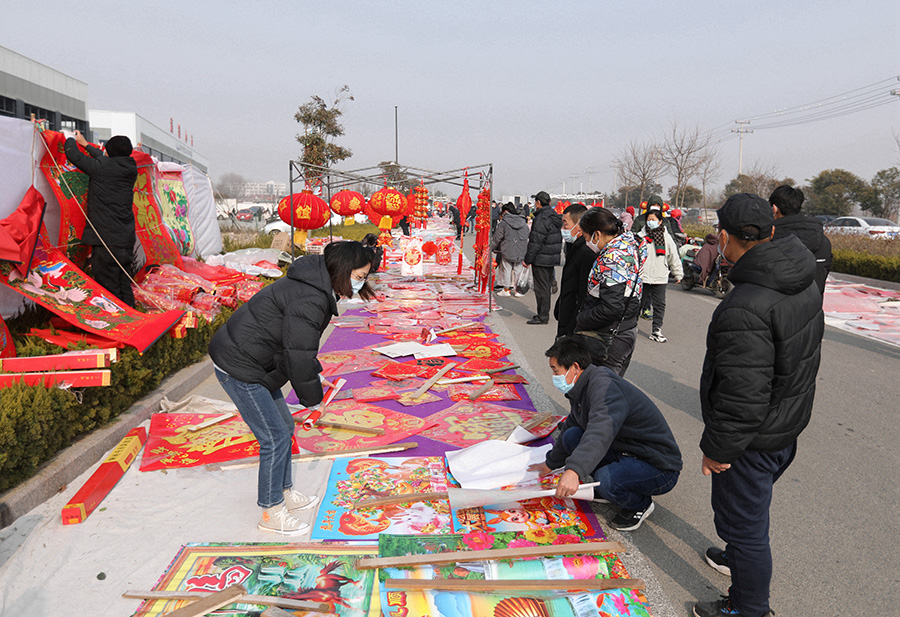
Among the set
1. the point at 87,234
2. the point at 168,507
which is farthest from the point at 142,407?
the point at 87,234

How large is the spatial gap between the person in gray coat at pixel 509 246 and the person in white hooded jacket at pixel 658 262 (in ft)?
11.8

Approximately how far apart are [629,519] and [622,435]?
19.2 inches

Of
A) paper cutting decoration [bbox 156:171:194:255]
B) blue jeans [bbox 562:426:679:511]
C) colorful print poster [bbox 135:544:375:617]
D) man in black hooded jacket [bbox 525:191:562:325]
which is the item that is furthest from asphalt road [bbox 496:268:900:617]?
paper cutting decoration [bbox 156:171:194:255]

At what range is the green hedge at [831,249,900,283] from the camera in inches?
516

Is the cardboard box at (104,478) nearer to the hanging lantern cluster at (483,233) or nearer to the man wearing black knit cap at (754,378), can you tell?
the man wearing black knit cap at (754,378)

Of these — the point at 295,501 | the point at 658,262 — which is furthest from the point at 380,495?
the point at 658,262

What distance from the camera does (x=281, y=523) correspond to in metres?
3.24

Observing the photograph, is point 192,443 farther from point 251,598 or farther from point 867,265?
point 867,265

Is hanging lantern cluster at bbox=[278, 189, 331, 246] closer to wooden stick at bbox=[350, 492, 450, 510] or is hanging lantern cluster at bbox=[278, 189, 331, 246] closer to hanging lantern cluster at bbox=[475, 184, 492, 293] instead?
hanging lantern cluster at bbox=[475, 184, 492, 293]

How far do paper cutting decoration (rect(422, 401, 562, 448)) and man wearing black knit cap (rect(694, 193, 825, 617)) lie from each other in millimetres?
2066

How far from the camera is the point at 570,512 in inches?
137

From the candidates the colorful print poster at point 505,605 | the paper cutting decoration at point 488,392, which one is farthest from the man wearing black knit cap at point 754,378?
the paper cutting decoration at point 488,392

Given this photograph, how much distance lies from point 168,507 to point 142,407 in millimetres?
1699

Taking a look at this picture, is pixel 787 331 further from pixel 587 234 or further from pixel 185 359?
pixel 185 359
